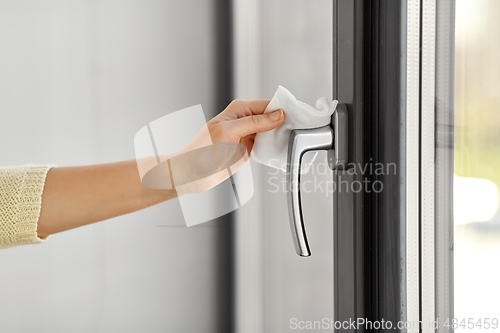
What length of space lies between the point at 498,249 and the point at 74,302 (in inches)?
36.5

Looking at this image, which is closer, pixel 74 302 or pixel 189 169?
pixel 189 169

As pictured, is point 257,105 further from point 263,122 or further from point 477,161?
point 477,161

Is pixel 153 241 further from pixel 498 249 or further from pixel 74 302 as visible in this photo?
pixel 498 249

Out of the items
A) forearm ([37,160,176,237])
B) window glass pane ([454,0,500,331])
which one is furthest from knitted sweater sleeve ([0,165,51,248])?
window glass pane ([454,0,500,331])

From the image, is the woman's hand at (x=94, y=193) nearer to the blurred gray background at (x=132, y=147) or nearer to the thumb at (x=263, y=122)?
the thumb at (x=263, y=122)

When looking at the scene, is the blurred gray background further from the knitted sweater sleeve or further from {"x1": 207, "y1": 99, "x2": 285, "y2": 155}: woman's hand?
the knitted sweater sleeve

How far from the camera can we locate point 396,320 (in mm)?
352

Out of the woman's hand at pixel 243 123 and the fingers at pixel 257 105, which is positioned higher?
the fingers at pixel 257 105

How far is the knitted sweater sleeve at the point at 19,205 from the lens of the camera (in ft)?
1.26

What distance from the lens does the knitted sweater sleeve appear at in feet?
1.26

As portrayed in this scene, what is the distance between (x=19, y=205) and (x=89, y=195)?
70mm

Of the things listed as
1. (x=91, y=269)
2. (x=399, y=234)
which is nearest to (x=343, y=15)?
(x=399, y=234)

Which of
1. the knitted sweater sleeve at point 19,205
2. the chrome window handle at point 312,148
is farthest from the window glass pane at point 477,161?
the knitted sweater sleeve at point 19,205

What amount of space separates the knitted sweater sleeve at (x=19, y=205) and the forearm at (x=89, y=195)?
0.01 meters
